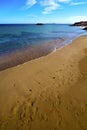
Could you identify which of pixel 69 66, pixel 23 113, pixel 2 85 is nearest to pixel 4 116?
pixel 23 113

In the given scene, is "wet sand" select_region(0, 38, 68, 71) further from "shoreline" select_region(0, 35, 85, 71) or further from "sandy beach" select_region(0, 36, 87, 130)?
"sandy beach" select_region(0, 36, 87, 130)

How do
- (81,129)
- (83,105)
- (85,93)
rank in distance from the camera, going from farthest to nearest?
(85,93) → (83,105) → (81,129)

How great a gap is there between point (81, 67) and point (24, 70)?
351 centimetres

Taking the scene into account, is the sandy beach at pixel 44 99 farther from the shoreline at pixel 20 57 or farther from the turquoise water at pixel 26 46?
the turquoise water at pixel 26 46

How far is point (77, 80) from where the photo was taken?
6.69 m

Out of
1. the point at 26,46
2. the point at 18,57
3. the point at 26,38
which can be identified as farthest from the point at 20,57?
the point at 26,38

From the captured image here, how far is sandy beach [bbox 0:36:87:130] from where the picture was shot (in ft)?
13.5

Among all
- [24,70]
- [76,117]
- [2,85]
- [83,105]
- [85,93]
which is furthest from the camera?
[24,70]

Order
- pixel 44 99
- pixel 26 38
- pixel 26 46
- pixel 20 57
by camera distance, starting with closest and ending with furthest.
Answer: pixel 44 99 < pixel 20 57 < pixel 26 46 < pixel 26 38

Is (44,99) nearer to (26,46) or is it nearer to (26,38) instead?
(26,46)

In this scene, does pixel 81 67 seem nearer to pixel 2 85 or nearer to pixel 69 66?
pixel 69 66

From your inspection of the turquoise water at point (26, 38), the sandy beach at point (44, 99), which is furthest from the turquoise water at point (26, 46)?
the sandy beach at point (44, 99)

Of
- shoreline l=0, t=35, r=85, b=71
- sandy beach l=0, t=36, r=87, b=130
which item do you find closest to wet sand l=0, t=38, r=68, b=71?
shoreline l=0, t=35, r=85, b=71

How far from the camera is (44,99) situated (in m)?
5.27
